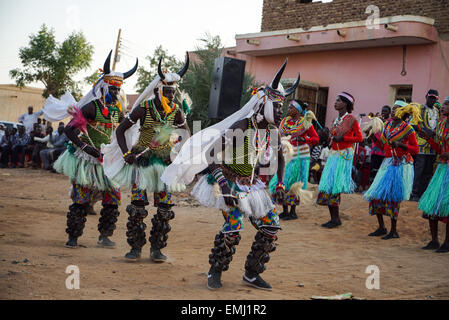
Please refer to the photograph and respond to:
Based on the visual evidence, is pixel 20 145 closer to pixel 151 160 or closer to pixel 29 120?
pixel 29 120

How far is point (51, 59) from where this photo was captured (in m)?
27.1

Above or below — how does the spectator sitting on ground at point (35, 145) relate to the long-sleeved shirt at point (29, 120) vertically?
below

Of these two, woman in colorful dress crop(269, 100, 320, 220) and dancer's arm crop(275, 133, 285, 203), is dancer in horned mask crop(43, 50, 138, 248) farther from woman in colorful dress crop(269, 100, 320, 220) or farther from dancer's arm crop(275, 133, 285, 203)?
woman in colorful dress crop(269, 100, 320, 220)

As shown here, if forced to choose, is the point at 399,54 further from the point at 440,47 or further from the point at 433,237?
the point at 433,237

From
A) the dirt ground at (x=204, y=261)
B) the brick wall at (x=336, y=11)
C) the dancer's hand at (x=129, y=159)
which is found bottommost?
the dirt ground at (x=204, y=261)

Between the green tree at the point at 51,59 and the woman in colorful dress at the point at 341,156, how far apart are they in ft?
70.7

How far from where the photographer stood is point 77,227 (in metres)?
6.46

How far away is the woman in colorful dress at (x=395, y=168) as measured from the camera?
806 cm

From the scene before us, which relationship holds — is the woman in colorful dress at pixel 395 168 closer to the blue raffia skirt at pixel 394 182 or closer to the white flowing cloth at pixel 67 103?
the blue raffia skirt at pixel 394 182

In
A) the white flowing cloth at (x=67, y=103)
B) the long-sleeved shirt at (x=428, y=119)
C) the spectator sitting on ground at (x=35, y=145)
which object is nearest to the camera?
the white flowing cloth at (x=67, y=103)

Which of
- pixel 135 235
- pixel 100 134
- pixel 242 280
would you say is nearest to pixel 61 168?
pixel 100 134

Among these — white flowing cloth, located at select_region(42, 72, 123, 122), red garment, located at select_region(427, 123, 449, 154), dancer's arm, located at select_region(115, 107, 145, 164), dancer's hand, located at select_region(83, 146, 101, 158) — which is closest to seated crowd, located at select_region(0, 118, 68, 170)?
white flowing cloth, located at select_region(42, 72, 123, 122)

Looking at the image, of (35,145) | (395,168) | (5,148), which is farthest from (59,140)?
(395,168)

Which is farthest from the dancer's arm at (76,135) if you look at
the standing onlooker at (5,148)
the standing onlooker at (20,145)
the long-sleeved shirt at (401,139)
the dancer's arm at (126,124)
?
the standing onlooker at (5,148)
